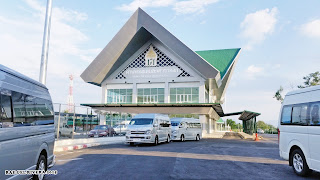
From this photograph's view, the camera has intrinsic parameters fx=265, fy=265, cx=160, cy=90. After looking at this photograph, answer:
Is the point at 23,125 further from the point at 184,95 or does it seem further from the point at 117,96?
the point at 117,96

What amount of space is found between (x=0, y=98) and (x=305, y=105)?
7.79 m

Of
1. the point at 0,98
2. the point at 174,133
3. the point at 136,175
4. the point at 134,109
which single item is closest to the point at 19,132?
the point at 0,98

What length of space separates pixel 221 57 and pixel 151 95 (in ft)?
58.9

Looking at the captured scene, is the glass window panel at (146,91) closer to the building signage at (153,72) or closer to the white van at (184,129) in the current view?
the building signage at (153,72)

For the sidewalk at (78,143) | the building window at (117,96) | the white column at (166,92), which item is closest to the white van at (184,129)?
the sidewalk at (78,143)

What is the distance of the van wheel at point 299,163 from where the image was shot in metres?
7.69

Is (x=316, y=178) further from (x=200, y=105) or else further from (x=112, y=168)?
(x=200, y=105)

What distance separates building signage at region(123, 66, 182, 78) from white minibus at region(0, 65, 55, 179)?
123 feet

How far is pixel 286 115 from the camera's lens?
880cm

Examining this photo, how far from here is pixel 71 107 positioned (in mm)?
17188

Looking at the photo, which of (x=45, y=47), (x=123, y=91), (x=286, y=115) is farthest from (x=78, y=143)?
(x=123, y=91)

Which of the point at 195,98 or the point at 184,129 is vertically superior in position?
the point at 195,98

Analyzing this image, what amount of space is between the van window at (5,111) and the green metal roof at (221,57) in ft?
155

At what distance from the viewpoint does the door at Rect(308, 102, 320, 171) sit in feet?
23.3
